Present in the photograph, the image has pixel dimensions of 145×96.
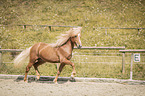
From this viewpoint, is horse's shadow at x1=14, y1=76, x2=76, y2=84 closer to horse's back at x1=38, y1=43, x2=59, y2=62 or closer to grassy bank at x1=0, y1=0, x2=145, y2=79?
grassy bank at x1=0, y1=0, x2=145, y2=79

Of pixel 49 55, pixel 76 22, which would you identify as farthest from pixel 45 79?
pixel 76 22

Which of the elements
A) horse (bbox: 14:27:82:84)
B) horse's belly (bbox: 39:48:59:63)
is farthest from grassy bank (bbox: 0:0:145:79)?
horse's belly (bbox: 39:48:59:63)

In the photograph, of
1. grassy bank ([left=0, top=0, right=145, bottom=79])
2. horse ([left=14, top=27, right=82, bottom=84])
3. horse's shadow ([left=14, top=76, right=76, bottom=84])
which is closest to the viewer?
horse ([left=14, top=27, right=82, bottom=84])

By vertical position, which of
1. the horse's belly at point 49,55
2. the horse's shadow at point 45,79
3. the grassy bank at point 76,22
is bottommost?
the horse's shadow at point 45,79

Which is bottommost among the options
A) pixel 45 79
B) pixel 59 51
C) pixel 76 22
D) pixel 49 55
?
pixel 45 79

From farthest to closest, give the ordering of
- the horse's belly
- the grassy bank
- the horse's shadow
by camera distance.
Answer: the grassy bank → the horse's shadow → the horse's belly

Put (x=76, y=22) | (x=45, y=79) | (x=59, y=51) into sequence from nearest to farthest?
(x=59, y=51) → (x=45, y=79) → (x=76, y=22)

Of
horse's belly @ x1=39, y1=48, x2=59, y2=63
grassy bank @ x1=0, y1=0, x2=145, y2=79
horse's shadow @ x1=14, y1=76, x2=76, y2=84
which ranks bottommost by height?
horse's shadow @ x1=14, y1=76, x2=76, y2=84

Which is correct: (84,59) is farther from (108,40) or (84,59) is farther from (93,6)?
(93,6)

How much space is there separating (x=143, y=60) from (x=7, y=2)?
17401 mm

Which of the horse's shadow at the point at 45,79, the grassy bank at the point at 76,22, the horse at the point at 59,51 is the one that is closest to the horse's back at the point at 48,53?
the horse at the point at 59,51

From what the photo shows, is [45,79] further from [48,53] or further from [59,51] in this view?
[59,51]

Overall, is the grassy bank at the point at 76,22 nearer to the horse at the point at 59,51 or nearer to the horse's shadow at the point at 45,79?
the horse's shadow at the point at 45,79

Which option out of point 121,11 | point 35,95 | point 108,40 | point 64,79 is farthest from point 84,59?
point 121,11
